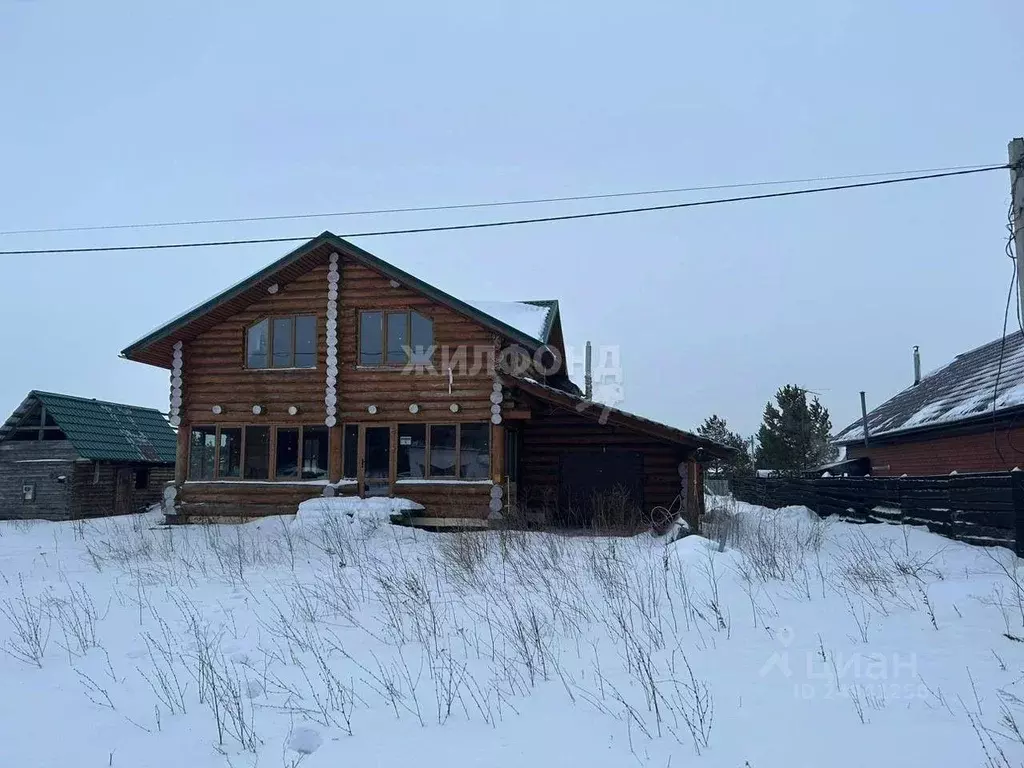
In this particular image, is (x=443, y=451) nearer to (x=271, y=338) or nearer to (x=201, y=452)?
(x=271, y=338)

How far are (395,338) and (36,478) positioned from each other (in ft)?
59.5

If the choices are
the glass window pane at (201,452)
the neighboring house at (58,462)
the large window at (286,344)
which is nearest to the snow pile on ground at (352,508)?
the glass window pane at (201,452)

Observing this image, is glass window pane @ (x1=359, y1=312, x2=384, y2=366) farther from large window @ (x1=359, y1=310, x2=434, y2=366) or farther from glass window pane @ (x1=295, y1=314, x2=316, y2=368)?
glass window pane @ (x1=295, y1=314, x2=316, y2=368)

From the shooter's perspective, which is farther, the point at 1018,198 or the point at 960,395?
the point at 960,395

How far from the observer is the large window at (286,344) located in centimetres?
1892

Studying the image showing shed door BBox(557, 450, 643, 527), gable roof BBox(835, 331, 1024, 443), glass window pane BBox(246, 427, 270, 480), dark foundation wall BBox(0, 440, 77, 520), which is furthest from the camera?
dark foundation wall BBox(0, 440, 77, 520)

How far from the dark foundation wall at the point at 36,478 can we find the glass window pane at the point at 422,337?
16.9 m

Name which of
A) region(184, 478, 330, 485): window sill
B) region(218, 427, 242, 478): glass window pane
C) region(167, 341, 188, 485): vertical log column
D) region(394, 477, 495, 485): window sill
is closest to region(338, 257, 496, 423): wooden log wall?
region(394, 477, 495, 485): window sill

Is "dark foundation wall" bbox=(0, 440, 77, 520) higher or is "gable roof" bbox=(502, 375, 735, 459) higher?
"gable roof" bbox=(502, 375, 735, 459)

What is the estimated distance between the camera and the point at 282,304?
19078mm

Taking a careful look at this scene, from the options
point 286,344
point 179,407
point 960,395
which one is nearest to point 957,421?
point 960,395

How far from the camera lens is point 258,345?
1914 cm

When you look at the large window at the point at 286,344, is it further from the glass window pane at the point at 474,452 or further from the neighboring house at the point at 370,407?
the glass window pane at the point at 474,452

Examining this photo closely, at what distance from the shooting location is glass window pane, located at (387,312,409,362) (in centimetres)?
1845
